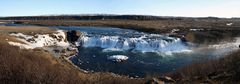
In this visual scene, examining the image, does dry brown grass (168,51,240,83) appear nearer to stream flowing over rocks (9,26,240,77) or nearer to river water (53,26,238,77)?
river water (53,26,238,77)

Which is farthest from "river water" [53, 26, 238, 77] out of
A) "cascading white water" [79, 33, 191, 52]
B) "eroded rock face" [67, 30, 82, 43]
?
"eroded rock face" [67, 30, 82, 43]

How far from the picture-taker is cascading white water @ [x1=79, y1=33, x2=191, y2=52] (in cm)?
5588

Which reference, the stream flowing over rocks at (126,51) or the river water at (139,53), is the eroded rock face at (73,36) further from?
the river water at (139,53)

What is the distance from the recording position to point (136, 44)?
5775 centimetres

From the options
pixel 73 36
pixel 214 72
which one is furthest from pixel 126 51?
pixel 214 72

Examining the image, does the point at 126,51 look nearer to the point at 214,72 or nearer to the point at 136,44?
the point at 136,44

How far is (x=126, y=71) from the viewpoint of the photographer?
36562 millimetres

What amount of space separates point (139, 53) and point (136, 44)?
7.50 meters

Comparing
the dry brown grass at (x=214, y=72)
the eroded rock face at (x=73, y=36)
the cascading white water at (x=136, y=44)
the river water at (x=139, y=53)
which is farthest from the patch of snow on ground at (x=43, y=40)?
the dry brown grass at (x=214, y=72)

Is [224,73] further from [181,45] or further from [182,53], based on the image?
[181,45]

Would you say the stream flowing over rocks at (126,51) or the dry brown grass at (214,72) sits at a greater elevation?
the dry brown grass at (214,72)

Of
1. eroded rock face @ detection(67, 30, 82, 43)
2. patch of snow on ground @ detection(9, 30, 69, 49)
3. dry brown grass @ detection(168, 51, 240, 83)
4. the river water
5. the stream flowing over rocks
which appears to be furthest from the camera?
eroded rock face @ detection(67, 30, 82, 43)

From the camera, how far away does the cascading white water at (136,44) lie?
183 feet

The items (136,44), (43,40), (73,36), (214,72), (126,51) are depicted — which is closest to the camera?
(214,72)
